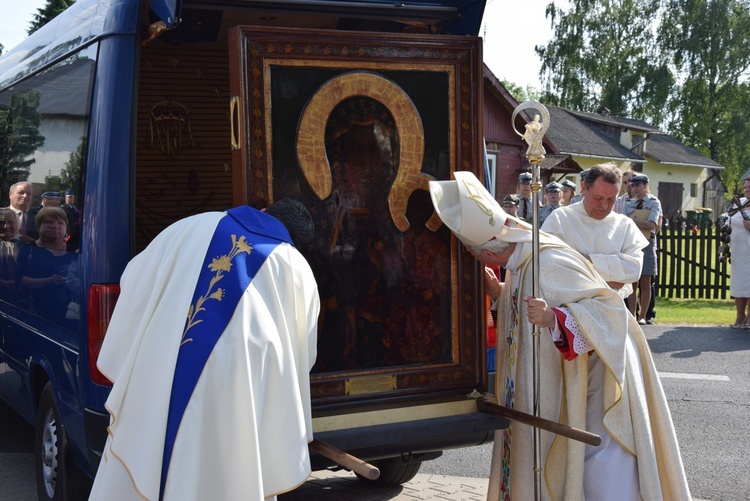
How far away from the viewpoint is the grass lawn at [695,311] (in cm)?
1316

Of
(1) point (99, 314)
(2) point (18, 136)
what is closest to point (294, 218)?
(1) point (99, 314)

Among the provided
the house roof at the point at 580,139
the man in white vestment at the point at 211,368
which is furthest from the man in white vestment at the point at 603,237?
the house roof at the point at 580,139

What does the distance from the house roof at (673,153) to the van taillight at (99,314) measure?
5424 cm

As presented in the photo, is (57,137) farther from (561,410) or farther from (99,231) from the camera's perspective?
(561,410)

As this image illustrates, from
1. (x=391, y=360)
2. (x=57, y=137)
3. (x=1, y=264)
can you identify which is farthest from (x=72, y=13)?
(x=391, y=360)

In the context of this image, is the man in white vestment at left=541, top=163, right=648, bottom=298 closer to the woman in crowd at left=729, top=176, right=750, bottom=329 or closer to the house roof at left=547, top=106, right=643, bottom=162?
the woman in crowd at left=729, top=176, right=750, bottom=329

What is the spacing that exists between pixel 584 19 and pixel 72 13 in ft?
164

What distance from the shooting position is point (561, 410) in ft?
14.0

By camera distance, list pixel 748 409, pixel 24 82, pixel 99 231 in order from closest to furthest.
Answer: pixel 99 231 < pixel 24 82 < pixel 748 409

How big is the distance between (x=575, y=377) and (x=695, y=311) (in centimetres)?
1125

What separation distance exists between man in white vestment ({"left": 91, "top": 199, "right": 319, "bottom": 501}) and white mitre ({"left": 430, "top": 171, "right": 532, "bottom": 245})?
0.98 m

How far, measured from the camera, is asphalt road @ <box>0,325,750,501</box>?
19.1ft

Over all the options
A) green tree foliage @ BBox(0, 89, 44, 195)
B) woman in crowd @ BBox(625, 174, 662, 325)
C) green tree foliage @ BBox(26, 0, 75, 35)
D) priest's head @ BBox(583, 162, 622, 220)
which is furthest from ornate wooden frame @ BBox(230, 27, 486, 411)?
green tree foliage @ BBox(26, 0, 75, 35)

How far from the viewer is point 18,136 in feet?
19.5
